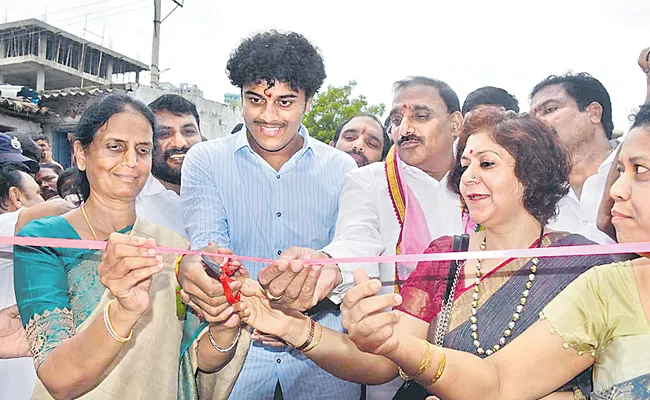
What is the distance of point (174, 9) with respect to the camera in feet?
23.4

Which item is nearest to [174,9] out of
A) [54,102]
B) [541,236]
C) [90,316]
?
[90,316]

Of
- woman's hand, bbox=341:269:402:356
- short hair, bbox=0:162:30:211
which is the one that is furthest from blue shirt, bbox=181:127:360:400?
short hair, bbox=0:162:30:211

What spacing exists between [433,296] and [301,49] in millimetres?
1648

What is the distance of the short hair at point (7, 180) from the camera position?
12.0ft


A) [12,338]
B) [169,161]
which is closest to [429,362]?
[12,338]

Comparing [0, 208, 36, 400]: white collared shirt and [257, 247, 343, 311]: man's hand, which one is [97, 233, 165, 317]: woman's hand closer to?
[257, 247, 343, 311]: man's hand

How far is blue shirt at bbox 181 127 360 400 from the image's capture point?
2803 millimetres

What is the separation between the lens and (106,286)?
6.47ft

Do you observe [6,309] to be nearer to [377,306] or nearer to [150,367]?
[150,367]

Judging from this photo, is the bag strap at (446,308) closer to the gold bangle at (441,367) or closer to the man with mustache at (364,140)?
the gold bangle at (441,367)

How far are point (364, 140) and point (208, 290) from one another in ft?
9.77

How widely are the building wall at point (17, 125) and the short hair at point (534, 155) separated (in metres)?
12.5

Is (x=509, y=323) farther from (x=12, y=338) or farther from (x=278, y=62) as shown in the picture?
(x=12, y=338)

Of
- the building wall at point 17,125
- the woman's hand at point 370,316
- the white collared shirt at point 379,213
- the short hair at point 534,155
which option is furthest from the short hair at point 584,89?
the building wall at point 17,125
